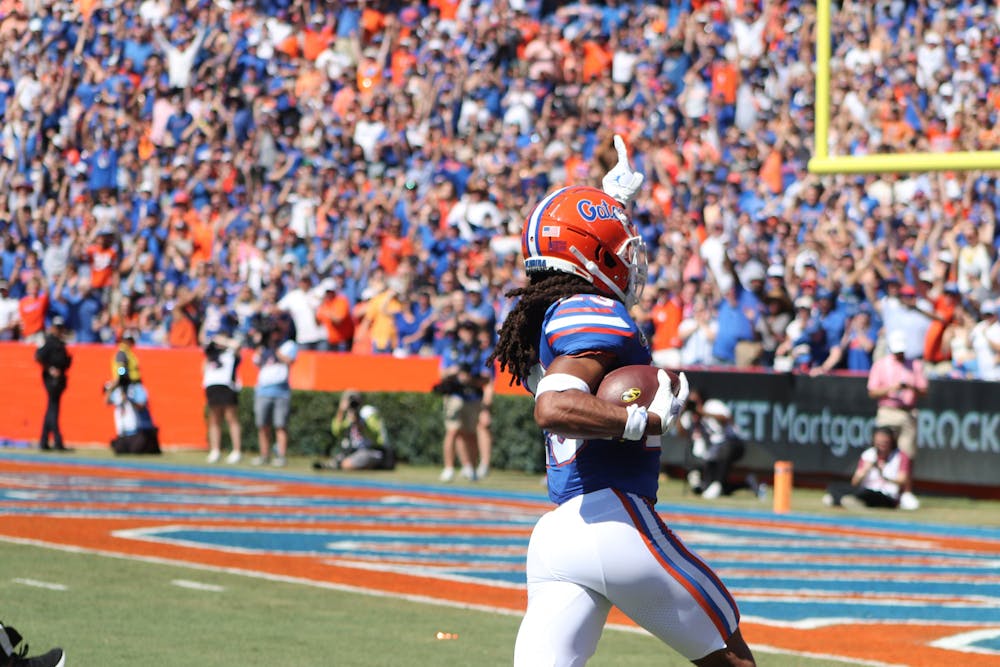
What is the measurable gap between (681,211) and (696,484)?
157 inches

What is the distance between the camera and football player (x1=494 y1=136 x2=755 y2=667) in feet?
14.4

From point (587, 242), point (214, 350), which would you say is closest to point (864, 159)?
point (587, 242)

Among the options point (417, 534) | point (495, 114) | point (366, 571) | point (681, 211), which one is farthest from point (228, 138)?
point (366, 571)

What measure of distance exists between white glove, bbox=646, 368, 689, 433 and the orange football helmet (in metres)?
0.32

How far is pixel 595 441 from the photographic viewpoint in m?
4.54

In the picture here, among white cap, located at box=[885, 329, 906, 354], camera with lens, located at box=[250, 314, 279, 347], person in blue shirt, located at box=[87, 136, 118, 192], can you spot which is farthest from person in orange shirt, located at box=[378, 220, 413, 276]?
white cap, located at box=[885, 329, 906, 354]

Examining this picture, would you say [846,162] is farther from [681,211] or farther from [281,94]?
[281,94]

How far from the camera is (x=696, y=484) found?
16562 millimetres

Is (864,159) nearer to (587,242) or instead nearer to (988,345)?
(988,345)

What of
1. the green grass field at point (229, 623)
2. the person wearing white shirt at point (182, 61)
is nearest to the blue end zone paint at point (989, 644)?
the green grass field at point (229, 623)

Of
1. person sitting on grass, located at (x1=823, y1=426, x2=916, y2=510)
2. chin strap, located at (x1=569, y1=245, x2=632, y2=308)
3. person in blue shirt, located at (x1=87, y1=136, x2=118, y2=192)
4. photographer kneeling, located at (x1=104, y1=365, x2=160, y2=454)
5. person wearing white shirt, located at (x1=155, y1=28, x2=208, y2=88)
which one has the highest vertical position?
person wearing white shirt, located at (x1=155, y1=28, x2=208, y2=88)

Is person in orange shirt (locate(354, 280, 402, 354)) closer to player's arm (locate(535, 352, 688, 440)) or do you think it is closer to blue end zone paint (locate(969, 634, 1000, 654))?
blue end zone paint (locate(969, 634, 1000, 654))

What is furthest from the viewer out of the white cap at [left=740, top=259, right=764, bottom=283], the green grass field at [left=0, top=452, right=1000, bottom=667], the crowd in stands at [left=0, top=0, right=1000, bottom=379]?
the white cap at [left=740, top=259, right=764, bottom=283]

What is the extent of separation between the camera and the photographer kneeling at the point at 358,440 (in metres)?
18.4
